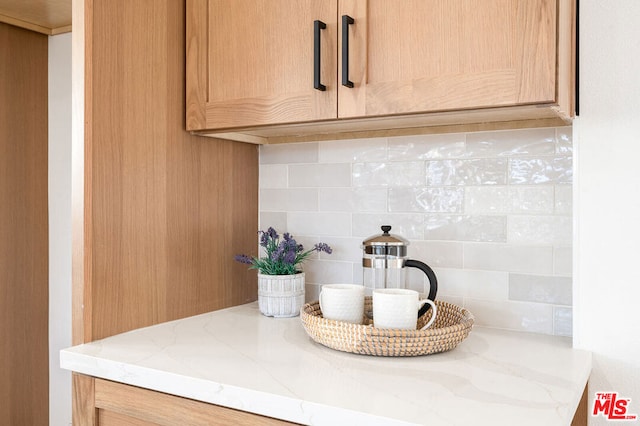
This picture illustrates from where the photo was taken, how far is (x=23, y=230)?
1.99 m

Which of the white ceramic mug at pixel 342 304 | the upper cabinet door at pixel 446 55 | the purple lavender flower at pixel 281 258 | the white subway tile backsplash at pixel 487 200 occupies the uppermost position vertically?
the upper cabinet door at pixel 446 55

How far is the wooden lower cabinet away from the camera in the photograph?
1054 millimetres

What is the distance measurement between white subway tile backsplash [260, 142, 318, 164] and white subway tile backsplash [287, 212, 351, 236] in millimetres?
175

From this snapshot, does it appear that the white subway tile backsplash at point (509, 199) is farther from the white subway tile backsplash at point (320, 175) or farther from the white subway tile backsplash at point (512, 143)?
the white subway tile backsplash at point (320, 175)

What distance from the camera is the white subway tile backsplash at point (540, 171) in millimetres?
1415

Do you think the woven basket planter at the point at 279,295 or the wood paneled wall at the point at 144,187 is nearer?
the wood paneled wall at the point at 144,187

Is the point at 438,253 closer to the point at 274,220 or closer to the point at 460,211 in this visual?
the point at 460,211

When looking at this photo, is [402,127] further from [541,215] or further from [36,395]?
[36,395]

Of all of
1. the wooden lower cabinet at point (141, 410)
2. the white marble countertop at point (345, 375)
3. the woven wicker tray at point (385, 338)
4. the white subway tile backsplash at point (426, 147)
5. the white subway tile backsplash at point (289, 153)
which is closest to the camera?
the white marble countertop at point (345, 375)

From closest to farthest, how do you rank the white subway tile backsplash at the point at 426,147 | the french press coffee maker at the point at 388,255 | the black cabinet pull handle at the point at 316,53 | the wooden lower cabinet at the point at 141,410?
1. the wooden lower cabinet at the point at 141,410
2. the black cabinet pull handle at the point at 316,53
3. the french press coffee maker at the point at 388,255
4. the white subway tile backsplash at the point at 426,147

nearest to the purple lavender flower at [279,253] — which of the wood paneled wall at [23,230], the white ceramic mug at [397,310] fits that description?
the white ceramic mug at [397,310]

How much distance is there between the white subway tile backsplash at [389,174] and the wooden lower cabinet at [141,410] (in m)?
0.85

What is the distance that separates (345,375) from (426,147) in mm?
757

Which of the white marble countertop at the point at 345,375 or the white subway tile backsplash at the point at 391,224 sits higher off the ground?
the white subway tile backsplash at the point at 391,224
